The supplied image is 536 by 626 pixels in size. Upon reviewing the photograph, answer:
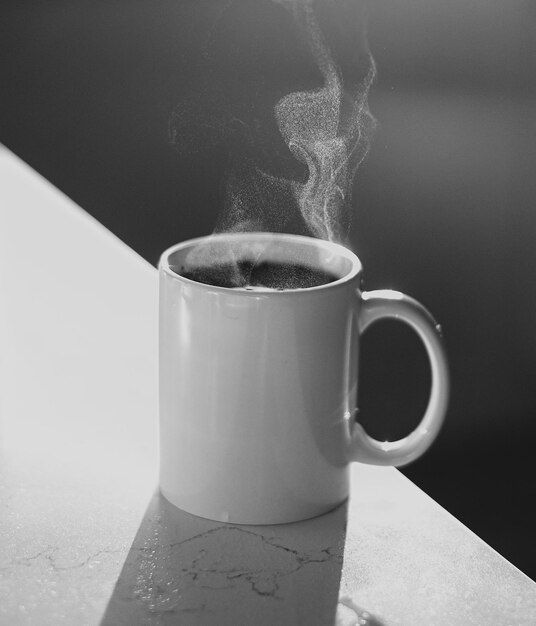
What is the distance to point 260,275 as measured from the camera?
25.0 inches

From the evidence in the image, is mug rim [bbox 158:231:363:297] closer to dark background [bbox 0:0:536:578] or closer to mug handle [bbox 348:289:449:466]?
mug handle [bbox 348:289:449:466]

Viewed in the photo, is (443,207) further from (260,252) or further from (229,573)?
(229,573)

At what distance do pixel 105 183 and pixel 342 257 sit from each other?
142 cm

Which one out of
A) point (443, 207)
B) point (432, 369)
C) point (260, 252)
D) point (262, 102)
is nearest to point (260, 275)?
point (260, 252)

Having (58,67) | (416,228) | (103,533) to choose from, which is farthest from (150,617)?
(58,67)

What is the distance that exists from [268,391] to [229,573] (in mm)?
115

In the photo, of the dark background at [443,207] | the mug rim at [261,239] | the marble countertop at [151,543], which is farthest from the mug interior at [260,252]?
the dark background at [443,207]

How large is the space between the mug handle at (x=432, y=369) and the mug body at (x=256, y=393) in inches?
0.6

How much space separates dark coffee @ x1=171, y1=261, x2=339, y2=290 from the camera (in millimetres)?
624

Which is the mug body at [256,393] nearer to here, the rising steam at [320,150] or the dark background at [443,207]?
the rising steam at [320,150]

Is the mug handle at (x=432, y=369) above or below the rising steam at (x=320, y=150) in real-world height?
below

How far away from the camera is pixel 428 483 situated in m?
1.71

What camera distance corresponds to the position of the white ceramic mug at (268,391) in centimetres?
57

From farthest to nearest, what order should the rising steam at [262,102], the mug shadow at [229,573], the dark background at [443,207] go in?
the dark background at [443,207] → the rising steam at [262,102] → the mug shadow at [229,573]
